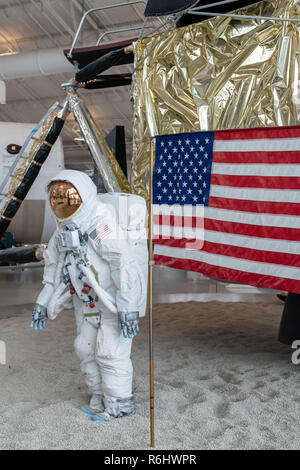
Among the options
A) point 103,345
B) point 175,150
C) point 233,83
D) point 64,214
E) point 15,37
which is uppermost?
point 15,37

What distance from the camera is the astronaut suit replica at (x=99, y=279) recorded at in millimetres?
2736

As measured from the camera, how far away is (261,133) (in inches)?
125

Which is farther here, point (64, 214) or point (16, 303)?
point (16, 303)

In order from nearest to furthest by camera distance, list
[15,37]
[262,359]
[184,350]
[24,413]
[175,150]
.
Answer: [24,413] < [175,150] < [262,359] < [184,350] < [15,37]

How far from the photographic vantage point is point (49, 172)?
7246mm

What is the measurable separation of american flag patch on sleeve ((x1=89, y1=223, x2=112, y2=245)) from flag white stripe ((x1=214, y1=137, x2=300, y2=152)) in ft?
3.65

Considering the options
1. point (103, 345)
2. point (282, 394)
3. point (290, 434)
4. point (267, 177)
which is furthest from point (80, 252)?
point (282, 394)

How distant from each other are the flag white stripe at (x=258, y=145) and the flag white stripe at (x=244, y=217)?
431mm

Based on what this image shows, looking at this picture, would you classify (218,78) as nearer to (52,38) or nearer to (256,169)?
(256,169)

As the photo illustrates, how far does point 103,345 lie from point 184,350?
201cm

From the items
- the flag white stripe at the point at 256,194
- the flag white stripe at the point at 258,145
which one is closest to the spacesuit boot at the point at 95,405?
the flag white stripe at the point at 256,194

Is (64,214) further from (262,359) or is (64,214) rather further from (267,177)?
(262,359)

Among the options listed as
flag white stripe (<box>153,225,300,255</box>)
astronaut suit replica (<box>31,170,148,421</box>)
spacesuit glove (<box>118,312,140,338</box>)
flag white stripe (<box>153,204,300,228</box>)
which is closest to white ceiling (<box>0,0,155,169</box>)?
flag white stripe (<box>153,204,300,228</box>)

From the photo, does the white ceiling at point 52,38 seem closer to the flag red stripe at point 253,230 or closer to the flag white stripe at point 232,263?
the flag white stripe at point 232,263
